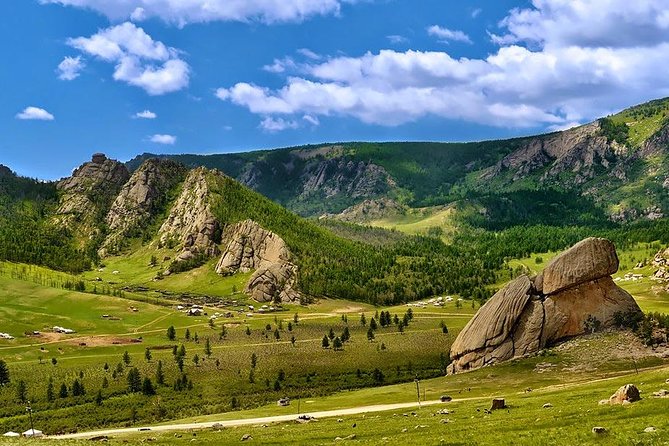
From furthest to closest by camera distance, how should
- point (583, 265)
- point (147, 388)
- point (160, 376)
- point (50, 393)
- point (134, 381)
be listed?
1. point (160, 376)
2. point (134, 381)
3. point (147, 388)
4. point (50, 393)
5. point (583, 265)

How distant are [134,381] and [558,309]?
121 metres

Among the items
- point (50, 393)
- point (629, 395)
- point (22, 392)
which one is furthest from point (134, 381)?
point (629, 395)

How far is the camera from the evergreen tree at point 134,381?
549 ft

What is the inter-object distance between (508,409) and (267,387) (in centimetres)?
10681

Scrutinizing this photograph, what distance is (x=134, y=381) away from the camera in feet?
555

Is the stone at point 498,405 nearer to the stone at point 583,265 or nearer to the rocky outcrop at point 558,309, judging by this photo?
the rocky outcrop at point 558,309

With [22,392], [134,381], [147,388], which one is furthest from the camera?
[134,381]

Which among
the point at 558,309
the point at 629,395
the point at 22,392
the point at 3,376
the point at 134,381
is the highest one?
the point at 629,395

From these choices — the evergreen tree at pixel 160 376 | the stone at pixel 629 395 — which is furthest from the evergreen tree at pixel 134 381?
the stone at pixel 629 395

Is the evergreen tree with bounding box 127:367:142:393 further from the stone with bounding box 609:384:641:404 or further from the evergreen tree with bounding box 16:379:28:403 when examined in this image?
the stone with bounding box 609:384:641:404

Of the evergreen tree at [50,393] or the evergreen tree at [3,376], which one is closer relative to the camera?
the evergreen tree at [50,393]

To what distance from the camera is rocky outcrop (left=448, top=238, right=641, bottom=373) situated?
156m

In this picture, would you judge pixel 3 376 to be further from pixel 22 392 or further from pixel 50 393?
pixel 50 393

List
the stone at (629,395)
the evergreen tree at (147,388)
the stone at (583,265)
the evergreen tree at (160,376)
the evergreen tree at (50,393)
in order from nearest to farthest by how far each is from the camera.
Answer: the stone at (629,395)
the stone at (583,265)
the evergreen tree at (50,393)
the evergreen tree at (147,388)
the evergreen tree at (160,376)
